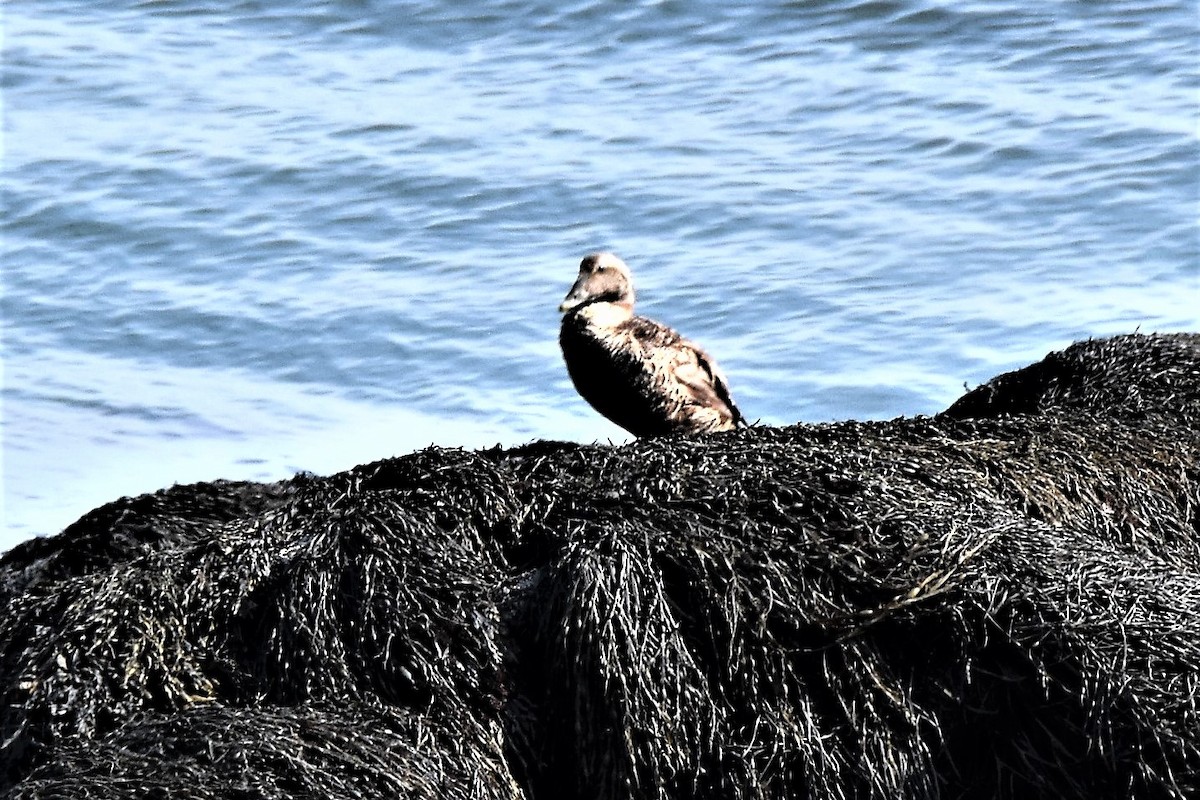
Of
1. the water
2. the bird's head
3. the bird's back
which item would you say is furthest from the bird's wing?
the water

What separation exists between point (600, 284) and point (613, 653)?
1.76m

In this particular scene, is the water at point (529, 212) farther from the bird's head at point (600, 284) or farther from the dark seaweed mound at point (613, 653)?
the dark seaweed mound at point (613, 653)

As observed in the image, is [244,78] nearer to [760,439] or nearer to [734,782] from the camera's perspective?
[760,439]

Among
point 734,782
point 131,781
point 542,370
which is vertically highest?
point 131,781

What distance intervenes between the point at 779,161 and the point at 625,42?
5.61 ft

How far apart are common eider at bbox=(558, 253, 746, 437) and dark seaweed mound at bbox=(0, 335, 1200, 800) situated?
47.0 inches

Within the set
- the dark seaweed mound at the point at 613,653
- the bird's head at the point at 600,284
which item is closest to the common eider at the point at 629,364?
the bird's head at the point at 600,284

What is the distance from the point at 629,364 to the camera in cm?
424

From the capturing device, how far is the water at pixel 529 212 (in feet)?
20.9

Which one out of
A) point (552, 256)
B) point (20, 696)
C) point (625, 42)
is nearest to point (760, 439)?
point (20, 696)

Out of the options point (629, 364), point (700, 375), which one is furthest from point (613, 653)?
point (700, 375)

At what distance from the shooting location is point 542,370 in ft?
21.4

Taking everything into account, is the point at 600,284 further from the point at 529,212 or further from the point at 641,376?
the point at 529,212

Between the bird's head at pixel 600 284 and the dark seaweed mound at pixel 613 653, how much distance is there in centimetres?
135
